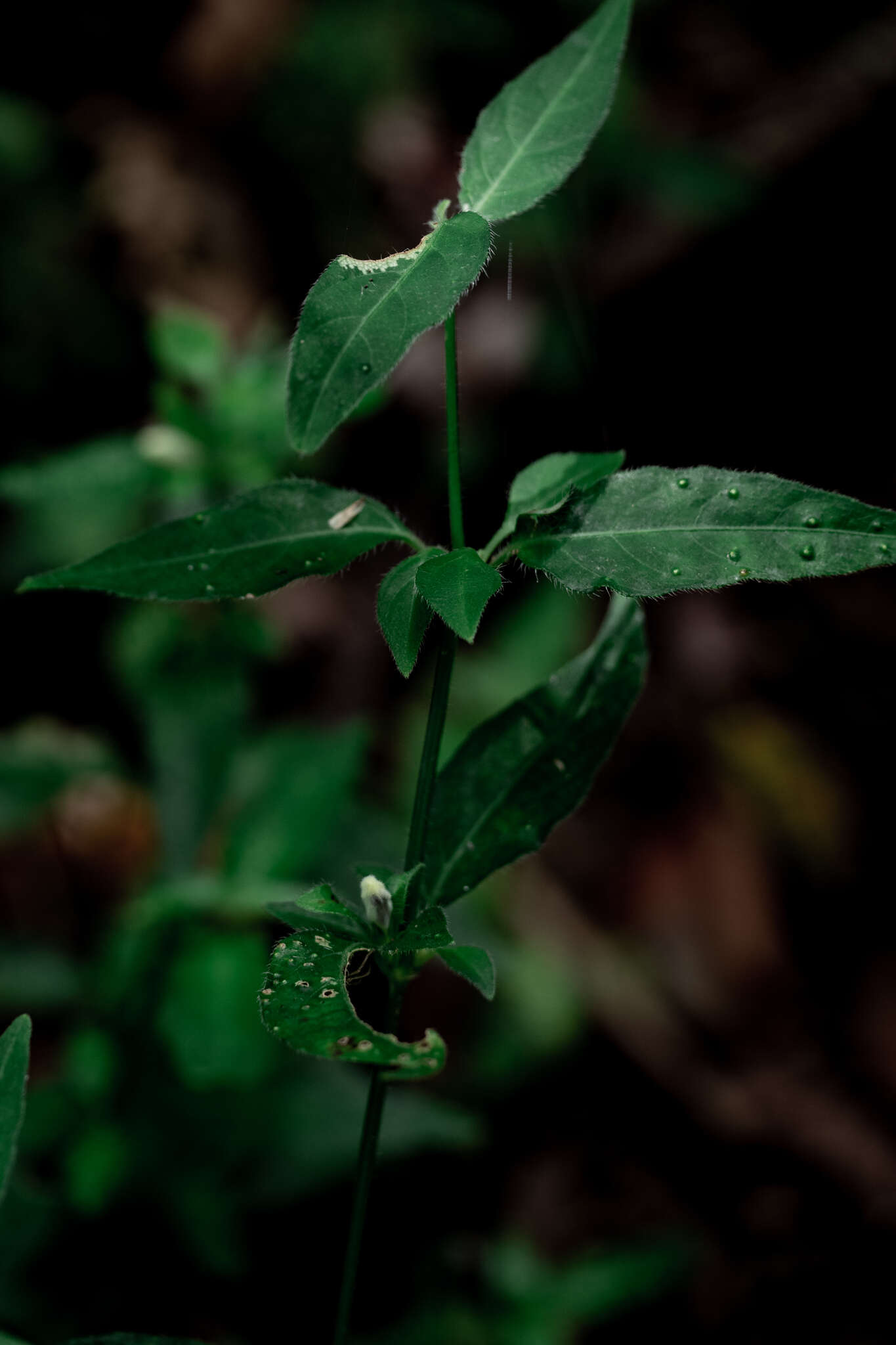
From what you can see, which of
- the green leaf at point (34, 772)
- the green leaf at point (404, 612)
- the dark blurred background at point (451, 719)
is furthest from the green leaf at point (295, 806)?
the green leaf at point (404, 612)

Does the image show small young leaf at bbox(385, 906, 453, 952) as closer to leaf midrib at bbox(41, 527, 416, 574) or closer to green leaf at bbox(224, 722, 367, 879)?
leaf midrib at bbox(41, 527, 416, 574)

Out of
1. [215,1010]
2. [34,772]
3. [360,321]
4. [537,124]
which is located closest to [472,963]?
[360,321]

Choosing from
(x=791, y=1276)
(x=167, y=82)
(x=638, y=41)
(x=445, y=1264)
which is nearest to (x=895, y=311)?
(x=638, y=41)

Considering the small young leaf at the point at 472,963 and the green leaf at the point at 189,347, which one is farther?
the green leaf at the point at 189,347

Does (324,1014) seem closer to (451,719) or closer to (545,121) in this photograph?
(545,121)

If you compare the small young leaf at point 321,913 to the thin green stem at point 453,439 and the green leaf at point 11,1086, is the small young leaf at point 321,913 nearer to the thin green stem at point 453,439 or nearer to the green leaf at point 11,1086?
the green leaf at point 11,1086
